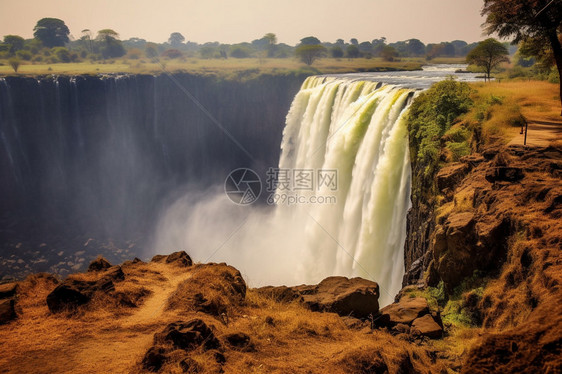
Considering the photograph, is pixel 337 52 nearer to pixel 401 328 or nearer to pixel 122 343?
pixel 401 328

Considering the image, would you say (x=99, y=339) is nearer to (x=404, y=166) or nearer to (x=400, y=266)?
(x=400, y=266)

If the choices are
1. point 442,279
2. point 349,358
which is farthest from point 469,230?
point 349,358

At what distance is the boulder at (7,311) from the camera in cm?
696

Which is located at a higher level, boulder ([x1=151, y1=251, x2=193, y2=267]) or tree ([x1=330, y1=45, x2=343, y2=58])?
tree ([x1=330, y1=45, x2=343, y2=58])

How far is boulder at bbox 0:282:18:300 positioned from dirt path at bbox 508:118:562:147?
11.4 meters

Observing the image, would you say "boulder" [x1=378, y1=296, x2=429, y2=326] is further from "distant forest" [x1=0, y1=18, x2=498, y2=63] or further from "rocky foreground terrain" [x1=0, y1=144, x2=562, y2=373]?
"distant forest" [x1=0, y1=18, x2=498, y2=63]

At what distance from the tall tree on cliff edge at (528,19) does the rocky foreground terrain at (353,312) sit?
526 cm

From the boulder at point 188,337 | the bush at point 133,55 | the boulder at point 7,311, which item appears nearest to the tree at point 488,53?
the boulder at point 188,337

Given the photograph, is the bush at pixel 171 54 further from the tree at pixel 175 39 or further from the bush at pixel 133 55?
the tree at pixel 175 39

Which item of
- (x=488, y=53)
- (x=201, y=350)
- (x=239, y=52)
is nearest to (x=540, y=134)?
(x=201, y=350)

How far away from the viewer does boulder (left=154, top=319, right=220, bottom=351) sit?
5.79 meters

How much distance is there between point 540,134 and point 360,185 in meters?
6.69

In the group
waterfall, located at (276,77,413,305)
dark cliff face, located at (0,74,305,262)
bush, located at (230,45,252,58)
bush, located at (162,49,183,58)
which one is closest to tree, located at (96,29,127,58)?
bush, located at (162,49,183,58)

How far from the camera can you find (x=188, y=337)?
5855 mm
